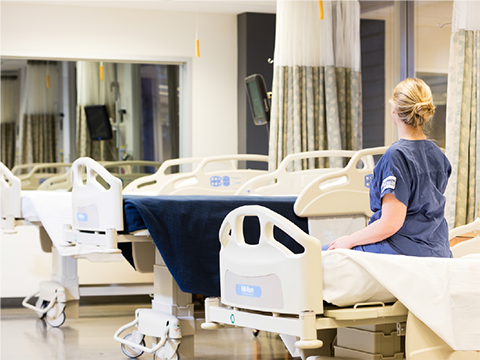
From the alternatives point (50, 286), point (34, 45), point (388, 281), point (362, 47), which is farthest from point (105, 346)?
point (362, 47)

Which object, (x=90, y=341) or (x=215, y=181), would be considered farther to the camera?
(x=215, y=181)

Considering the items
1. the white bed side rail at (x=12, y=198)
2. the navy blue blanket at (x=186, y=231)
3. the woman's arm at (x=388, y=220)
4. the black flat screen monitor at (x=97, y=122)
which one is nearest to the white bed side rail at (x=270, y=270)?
the woman's arm at (x=388, y=220)

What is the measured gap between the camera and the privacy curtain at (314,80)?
176 inches

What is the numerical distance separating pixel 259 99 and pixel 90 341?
2.18 metres

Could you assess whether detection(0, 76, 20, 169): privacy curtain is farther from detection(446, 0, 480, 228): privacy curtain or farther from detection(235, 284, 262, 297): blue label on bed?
detection(235, 284, 262, 297): blue label on bed

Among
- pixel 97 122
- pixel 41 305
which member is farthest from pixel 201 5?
pixel 41 305

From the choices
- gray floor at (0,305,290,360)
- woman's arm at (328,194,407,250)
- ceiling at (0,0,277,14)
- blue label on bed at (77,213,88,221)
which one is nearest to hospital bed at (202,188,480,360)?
woman's arm at (328,194,407,250)

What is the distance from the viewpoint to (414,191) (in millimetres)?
2215

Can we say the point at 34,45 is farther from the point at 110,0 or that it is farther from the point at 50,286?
the point at 50,286

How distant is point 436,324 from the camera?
1.97 metres

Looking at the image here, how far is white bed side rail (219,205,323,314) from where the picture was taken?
1939mm

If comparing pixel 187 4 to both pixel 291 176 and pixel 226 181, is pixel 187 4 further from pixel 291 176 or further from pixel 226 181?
pixel 291 176

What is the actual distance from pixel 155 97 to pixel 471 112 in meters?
3.54

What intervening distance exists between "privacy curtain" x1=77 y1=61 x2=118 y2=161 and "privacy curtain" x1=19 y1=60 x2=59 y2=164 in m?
0.22
